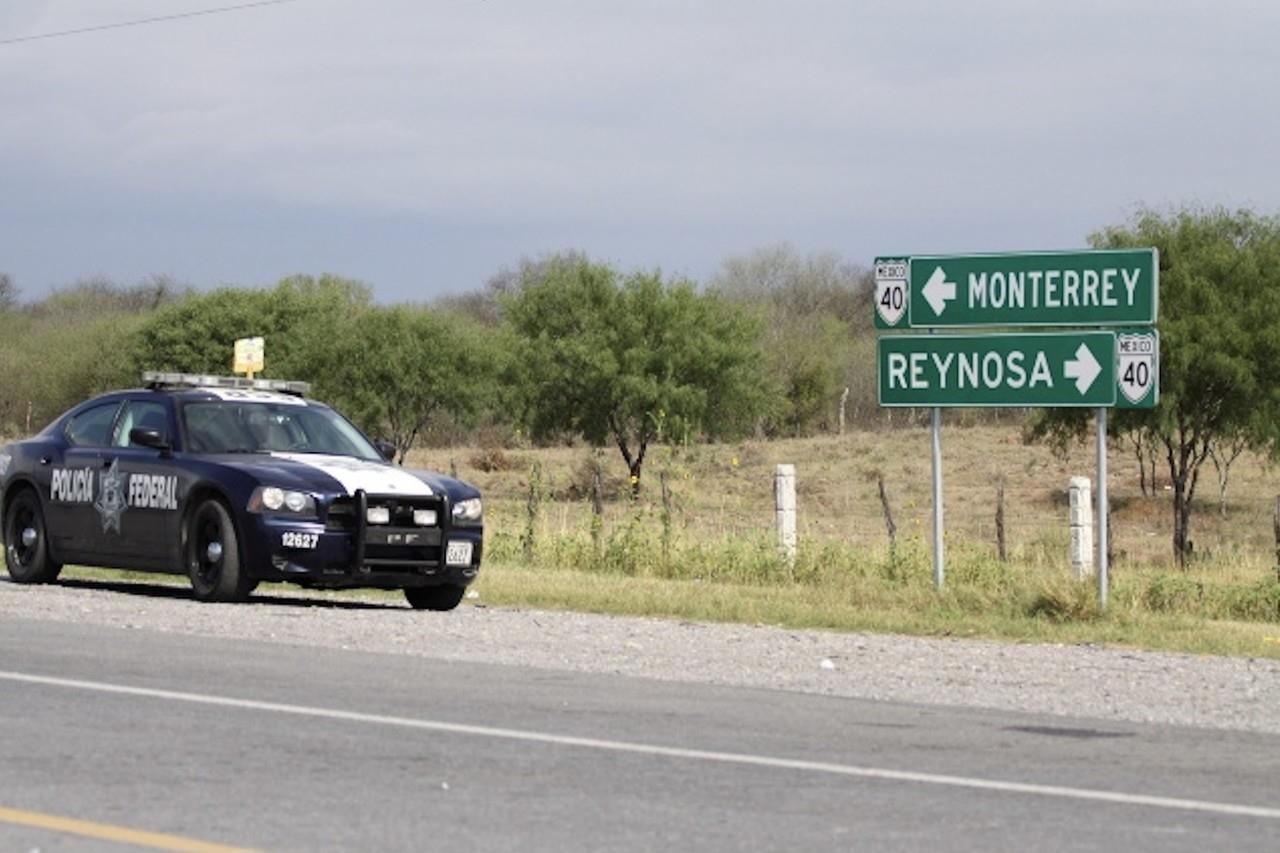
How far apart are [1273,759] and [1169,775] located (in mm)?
822

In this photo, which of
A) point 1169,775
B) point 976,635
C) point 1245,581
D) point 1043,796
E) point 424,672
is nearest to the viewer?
point 1043,796

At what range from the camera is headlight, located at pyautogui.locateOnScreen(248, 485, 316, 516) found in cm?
1636

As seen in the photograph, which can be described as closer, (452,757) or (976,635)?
(452,757)

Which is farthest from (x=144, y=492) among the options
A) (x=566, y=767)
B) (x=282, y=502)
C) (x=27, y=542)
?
(x=566, y=767)

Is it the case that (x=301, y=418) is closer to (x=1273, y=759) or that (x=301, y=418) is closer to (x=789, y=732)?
(x=789, y=732)

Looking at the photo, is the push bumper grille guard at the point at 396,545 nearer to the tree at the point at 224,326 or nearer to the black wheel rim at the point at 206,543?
the black wheel rim at the point at 206,543

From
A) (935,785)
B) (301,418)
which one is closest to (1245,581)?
(301,418)

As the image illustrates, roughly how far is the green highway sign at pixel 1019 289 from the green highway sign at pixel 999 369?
7.3 inches

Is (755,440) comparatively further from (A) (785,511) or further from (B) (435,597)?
(B) (435,597)

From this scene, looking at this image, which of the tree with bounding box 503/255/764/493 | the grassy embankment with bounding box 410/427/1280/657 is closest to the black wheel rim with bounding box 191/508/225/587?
the grassy embankment with bounding box 410/427/1280/657

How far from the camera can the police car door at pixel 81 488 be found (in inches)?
707

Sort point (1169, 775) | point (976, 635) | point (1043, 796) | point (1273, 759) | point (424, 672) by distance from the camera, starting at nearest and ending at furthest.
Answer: point (1043, 796) → point (1169, 775) → point (1273, 759) → point (424, 672) → point (976, 635)

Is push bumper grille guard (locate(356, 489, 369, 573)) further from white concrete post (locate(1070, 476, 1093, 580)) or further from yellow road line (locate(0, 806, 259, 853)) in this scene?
white concrete post (locate(1070, 476, 1093, 580))

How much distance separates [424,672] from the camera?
40.0 feet
